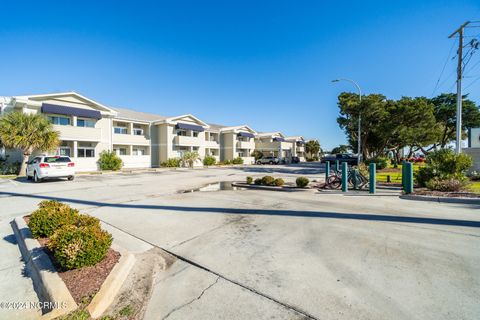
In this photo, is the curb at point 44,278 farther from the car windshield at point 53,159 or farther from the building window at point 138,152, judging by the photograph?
the building window at point 138,152

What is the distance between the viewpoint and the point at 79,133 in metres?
23.0

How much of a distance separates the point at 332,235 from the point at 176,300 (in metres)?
3.69

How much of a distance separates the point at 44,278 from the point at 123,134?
28.6 metres

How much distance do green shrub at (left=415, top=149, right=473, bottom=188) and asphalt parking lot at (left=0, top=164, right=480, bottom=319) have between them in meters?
3.39

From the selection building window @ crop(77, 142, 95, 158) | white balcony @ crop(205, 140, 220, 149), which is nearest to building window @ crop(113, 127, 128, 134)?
building window @ crop(77, 142, 95, 158)

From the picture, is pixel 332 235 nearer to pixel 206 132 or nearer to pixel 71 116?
pixel 71 116

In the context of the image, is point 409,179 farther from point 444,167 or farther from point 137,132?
point 137,132

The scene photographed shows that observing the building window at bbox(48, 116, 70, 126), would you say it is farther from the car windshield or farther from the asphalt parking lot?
the asphalt parking lot

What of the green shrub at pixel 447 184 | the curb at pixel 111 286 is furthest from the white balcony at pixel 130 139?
the green shrub at pixel 447 184

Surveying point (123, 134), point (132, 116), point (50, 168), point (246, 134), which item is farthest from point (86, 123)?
point (246, 134)

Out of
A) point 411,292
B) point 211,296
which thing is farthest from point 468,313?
point 211,296

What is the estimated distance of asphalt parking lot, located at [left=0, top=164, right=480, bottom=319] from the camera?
8.77 ft

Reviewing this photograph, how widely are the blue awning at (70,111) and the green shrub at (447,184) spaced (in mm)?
29323

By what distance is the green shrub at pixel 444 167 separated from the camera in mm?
10117
